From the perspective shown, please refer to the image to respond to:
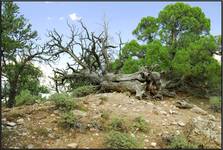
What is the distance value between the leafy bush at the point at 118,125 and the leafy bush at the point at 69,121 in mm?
706

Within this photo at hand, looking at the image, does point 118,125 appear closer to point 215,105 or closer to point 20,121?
point 20,121

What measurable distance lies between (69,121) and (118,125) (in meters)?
1.06

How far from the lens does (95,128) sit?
6.86 m

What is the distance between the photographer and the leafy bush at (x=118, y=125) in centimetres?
688

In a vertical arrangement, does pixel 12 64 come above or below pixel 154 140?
above

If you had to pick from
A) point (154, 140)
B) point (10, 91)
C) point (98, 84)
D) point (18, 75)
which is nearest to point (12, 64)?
point (18, 75)

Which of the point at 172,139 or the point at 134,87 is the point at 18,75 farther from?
the point at 172,139

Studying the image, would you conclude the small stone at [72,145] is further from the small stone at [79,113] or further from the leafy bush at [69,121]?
the small stone at [79,113]

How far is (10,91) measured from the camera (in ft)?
36.0

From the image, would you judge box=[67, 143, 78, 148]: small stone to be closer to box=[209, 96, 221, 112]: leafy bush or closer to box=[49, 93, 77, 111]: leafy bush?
box=[49, 93, 77, 111]: leafy bush

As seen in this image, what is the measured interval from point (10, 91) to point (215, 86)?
849 centimetres

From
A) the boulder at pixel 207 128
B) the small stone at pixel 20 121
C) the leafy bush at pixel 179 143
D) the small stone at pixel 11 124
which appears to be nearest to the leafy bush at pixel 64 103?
the small stone at pixel 20 121

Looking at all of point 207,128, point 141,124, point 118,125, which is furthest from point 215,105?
point 118,125

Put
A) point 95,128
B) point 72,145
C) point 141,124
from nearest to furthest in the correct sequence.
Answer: point 72,145 → point 95,128 → point 141,124
